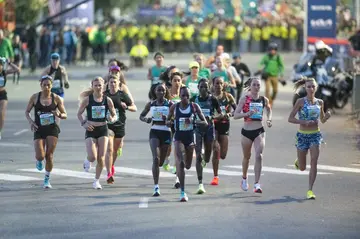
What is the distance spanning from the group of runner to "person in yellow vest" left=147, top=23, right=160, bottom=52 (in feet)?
189

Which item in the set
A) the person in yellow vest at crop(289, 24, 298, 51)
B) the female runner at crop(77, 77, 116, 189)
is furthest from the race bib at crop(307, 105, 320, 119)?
the person in yellow vest at crop(289, 24, 298, 51)

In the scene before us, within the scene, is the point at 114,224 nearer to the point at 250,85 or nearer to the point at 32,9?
the point at 250,85

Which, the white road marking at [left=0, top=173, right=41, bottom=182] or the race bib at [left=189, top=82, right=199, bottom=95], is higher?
the race bib at [left=189, top=82, right=199, bottom=95]

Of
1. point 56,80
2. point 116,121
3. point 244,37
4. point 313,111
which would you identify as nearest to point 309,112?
point 313,111

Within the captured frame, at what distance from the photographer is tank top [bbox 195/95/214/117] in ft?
62.0

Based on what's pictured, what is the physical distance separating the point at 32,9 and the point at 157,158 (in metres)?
42.3

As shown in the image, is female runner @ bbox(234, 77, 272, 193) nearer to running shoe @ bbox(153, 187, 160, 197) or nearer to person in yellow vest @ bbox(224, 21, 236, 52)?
running shoe @ bbox(153, 187, 160, 197)

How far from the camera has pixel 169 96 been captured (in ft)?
62.0

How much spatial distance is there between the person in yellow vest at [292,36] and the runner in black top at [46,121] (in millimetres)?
61966

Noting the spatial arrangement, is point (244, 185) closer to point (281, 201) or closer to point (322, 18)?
point (281, 201)

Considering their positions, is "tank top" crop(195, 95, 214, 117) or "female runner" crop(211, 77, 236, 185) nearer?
"tank top" crop(195, 95, 214, 117)

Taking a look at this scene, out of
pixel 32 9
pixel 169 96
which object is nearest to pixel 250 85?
pixel 169 96

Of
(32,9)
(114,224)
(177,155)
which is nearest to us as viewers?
(114,224)

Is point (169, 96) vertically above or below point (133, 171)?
above
